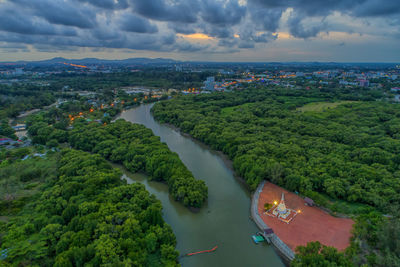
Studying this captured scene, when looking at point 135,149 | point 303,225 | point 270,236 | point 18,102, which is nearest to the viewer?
point 270,236

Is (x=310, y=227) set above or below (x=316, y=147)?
below

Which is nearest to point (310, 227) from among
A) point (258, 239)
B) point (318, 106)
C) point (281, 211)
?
point (281, 211)

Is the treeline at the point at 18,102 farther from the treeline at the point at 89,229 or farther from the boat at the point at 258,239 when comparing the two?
the boat at the point at 258,239

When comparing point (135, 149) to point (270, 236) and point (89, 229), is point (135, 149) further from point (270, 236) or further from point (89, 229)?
point (270, 236)

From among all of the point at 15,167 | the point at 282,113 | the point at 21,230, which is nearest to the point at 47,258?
the point at 21,230

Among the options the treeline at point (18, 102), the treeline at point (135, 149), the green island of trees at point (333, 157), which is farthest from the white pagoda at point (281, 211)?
the treeline at point (18, 102)

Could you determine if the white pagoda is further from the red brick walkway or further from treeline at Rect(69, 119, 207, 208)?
treeline at Rect(69, 119, 207, 208)
